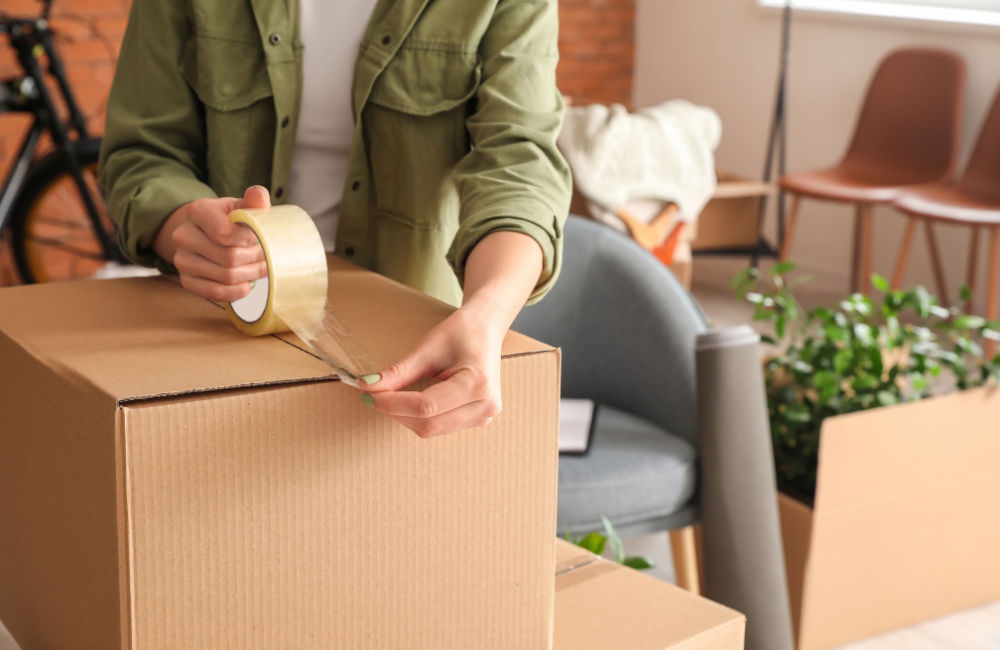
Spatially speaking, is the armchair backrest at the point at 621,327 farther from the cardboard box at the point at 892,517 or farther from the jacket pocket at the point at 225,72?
the jacket pocket at the point at 225,72

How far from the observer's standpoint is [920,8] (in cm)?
406

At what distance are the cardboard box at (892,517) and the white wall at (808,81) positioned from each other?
89.7 inches

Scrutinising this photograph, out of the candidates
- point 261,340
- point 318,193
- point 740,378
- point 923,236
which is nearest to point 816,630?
point 740,378

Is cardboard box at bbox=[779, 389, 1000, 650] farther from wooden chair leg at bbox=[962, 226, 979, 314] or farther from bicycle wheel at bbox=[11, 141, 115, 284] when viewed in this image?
bicycle wheel at bbox=[11, 141, 115, 284]

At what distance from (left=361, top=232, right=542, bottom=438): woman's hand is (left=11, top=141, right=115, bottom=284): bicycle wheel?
9.43 feet

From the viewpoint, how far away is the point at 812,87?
438 centimetres

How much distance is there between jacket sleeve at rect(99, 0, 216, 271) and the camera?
32.0 inches

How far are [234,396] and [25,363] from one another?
0.15 m

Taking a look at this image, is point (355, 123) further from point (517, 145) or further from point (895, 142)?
point (895, 142)

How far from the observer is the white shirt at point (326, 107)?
34.1 inches

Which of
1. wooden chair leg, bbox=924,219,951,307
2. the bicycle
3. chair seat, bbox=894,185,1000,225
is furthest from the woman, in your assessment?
wooden chair leg, bbox=924,219,951,307

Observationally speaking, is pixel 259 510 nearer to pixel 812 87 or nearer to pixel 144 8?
pixel 144 8

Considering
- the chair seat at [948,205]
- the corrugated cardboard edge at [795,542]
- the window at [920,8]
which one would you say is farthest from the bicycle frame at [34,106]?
the window at [920,8]

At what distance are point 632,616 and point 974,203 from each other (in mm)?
2992
